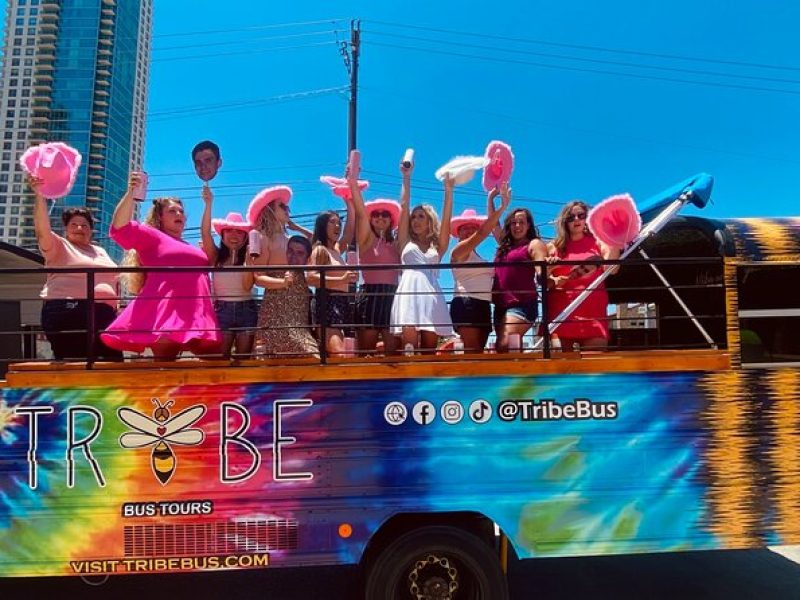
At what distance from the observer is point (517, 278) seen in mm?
4266

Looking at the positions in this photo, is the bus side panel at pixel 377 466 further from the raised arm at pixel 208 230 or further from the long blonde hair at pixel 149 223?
the raised arm at pixel 208 230

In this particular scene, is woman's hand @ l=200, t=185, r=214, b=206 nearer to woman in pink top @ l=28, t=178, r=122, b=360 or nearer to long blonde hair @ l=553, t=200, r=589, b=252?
woman in pink top @ l=28, t=178, r=122, b=360

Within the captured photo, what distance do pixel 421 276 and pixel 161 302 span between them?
1.67 m

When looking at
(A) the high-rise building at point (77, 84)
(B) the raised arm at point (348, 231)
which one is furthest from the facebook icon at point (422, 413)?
(A) the high-rise building at point (77, 84)

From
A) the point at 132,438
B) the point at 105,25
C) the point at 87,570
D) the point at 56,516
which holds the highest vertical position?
the point at 105,25

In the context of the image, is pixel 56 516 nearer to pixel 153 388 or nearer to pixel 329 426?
pixel 153 388

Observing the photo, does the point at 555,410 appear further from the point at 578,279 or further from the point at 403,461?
the point at 578,279

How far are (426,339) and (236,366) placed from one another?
1306mm

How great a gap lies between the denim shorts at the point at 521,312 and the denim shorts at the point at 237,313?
1.73 meters

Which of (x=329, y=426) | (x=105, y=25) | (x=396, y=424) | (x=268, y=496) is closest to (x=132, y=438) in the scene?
(x=268, y=496)

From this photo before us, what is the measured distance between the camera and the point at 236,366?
3.50m

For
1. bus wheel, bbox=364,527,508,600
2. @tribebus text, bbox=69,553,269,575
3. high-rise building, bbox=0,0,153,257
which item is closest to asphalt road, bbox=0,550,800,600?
bus wheel, bbox=364,527,508,600

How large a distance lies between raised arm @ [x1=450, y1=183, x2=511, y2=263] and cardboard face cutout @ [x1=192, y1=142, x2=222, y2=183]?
1.82m

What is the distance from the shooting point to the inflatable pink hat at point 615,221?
3852 millimetres
